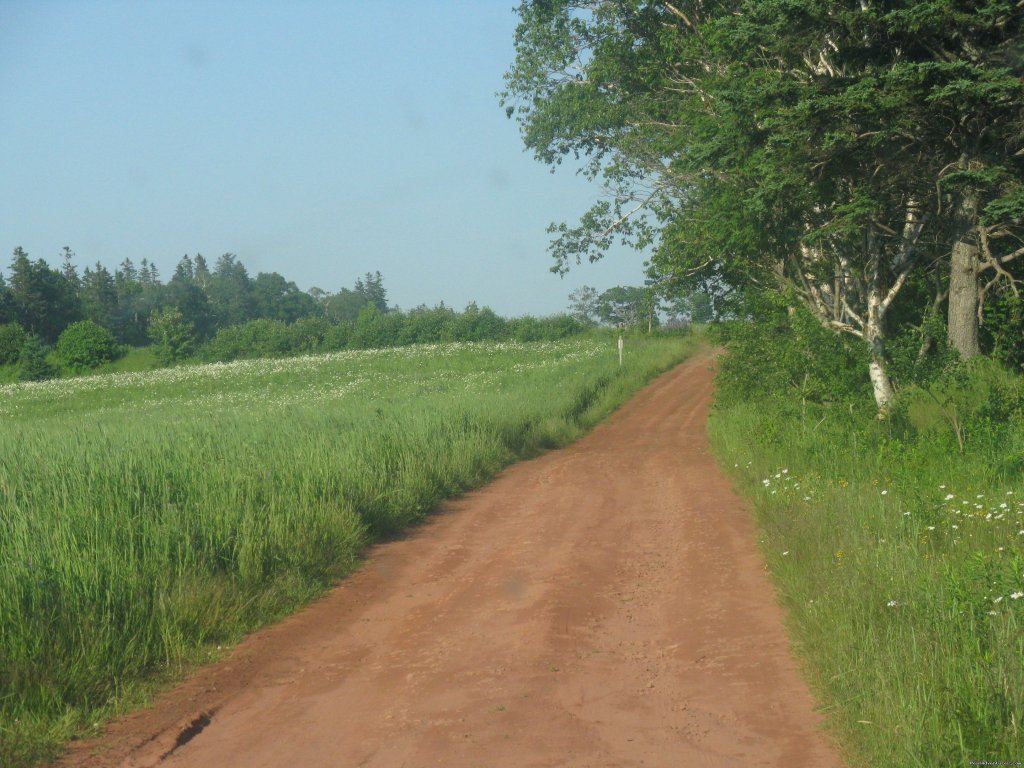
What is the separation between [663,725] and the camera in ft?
17.5

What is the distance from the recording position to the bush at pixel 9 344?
74812 mm

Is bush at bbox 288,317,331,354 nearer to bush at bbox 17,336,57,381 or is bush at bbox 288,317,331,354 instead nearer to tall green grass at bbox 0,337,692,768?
bush at bbox 17,336,57,381

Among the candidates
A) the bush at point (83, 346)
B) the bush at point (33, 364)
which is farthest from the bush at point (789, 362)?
the bush at point (83, 346)

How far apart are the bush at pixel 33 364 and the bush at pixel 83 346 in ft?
4.75

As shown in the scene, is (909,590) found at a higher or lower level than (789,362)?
lower

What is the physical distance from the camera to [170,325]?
273 feet

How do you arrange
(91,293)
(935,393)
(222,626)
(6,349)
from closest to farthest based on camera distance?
(222,626), (935,393), (6,349), (91,293)

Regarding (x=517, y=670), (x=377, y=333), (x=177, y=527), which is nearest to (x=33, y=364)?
(x=377, y=333)

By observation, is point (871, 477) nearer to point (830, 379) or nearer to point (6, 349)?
point (830, 379)

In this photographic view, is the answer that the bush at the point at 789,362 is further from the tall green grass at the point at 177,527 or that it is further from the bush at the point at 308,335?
the bush at the point at 308,335

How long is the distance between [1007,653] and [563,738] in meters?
2.32

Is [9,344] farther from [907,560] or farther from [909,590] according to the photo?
[909,590]

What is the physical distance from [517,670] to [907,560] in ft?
9.68

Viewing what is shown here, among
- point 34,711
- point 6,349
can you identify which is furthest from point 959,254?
point 6,349
